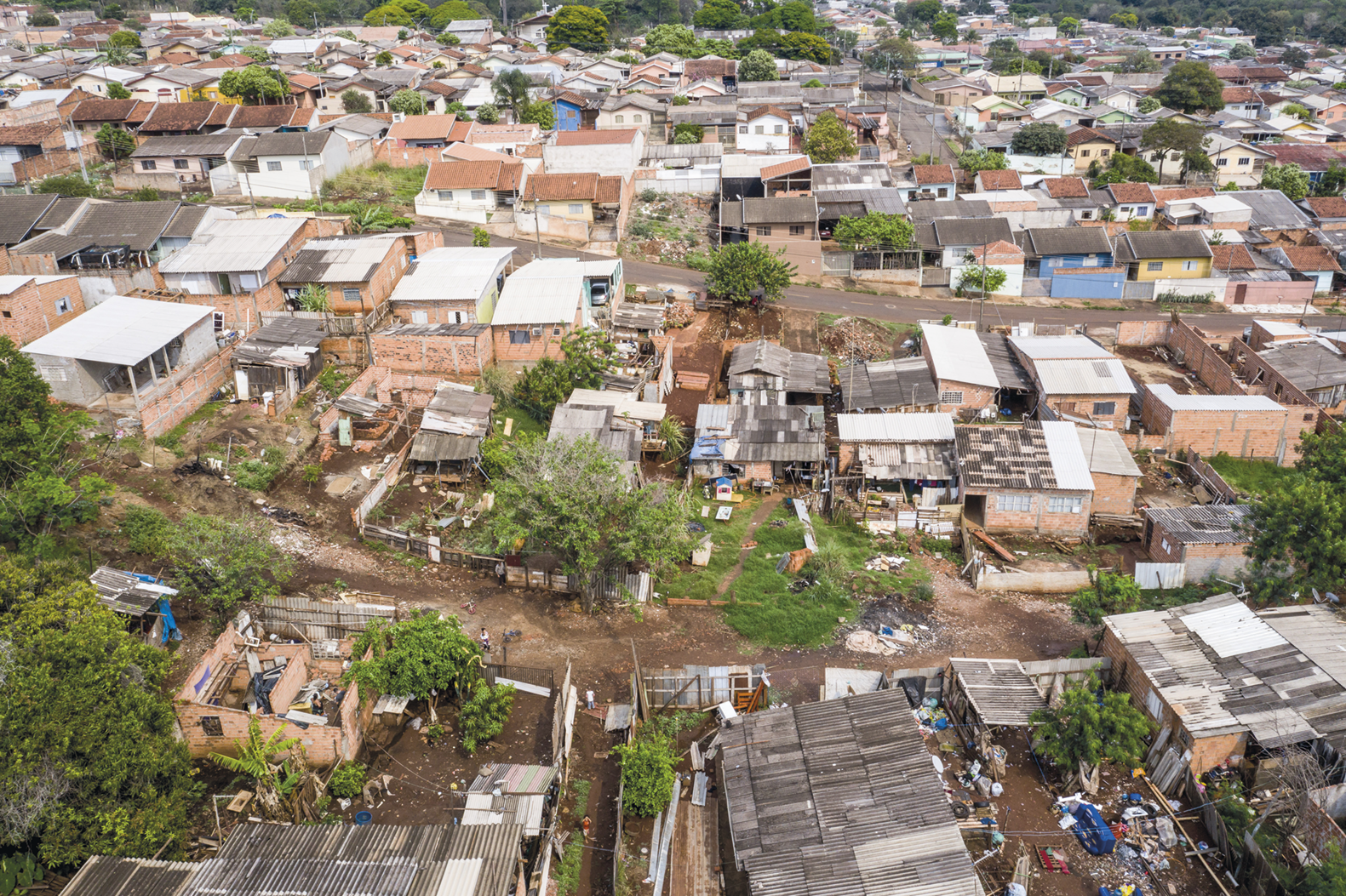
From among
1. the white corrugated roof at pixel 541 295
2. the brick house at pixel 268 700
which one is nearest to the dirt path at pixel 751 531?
the brick house at pixel 268 700

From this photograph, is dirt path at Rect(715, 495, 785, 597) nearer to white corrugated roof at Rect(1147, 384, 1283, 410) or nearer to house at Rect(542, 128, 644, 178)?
white corrugated roof at Rect(1147, 384, 1283, 410)

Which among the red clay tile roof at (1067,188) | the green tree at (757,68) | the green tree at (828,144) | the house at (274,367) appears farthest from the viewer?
the green tree at (757,68)

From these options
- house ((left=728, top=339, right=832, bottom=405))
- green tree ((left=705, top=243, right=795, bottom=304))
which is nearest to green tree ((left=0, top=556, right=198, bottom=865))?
house ((left=728, top=339, right=832, bottom=405))

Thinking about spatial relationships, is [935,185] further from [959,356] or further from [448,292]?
[448,292]

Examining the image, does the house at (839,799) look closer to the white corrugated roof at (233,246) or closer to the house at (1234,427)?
the house at (1234,427)

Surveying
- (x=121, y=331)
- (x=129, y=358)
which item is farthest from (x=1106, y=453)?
(x=121, y=331)
